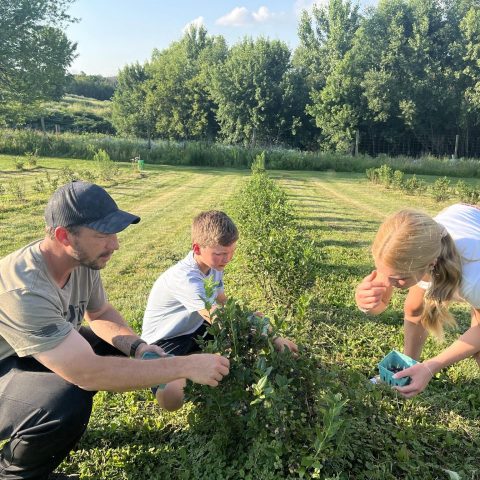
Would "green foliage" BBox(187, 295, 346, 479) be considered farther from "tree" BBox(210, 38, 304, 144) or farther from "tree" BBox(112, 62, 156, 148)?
"tree" BBox(112, 62, 156, 148)

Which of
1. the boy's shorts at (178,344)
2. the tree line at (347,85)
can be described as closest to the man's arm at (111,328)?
the boy's shorts at (178,344)

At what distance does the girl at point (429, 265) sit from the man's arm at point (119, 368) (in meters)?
1.05

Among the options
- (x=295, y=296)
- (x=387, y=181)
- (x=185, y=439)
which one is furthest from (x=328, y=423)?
(x=387, y=181)

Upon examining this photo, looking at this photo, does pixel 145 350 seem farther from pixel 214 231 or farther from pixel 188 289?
pixel 214 231

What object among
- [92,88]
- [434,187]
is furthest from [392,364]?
[92,88]

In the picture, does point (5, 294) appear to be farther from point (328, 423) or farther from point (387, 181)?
point (387, 181)

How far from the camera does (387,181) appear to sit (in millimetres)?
15656

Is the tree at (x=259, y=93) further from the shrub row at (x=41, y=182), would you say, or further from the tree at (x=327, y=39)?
the shrub row at (x=41, y=182)

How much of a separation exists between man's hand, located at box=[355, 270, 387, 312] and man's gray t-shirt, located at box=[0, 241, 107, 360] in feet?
5.31

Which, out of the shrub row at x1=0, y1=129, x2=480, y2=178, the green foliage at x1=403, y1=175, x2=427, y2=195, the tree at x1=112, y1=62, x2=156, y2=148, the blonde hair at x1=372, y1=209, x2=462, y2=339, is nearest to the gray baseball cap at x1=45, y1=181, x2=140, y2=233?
the blonde hair at x1=372, y1=209, x2=462, y2=339

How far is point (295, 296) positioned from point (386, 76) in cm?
3089

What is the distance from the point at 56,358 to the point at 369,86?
33384 millimetres

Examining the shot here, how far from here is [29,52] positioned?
85.5 feet

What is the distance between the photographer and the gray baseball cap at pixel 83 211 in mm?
2195
